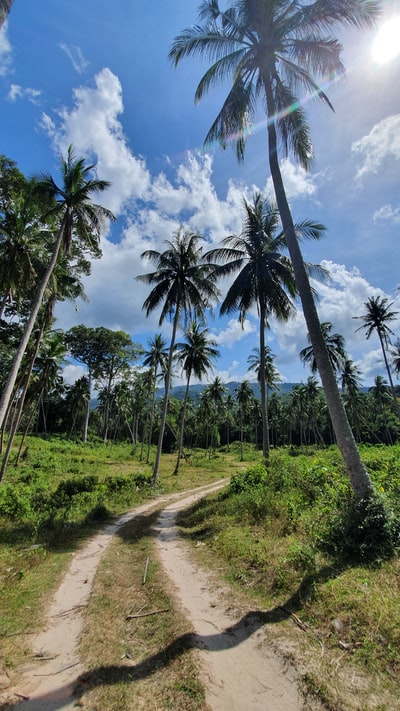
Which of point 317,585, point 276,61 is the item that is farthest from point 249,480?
point 276,61

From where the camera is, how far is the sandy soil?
2.89m

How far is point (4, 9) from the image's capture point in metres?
6.69

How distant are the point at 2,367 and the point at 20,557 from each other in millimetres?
22424

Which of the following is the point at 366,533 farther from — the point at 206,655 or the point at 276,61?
the point at 276,61

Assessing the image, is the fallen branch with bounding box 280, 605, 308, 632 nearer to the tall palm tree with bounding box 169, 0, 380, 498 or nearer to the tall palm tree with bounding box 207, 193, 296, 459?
the tall palm tree with bounding box 169, 0, 380, 498

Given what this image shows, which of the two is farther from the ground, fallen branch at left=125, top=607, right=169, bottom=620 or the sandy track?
the sandy track

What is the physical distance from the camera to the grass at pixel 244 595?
3.04 metres

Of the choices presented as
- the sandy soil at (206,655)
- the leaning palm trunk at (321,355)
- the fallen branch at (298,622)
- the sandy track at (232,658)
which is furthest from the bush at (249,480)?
the fallen branch at (298,622)

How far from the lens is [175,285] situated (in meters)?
20.1

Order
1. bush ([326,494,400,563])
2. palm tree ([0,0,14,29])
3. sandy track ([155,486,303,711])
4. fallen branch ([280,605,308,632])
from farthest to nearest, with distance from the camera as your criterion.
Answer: palm tree ([0,0,14,29]), bush ([326,494,400,563]), fallen branch ([280,605,308,632]), sandy track ([155,486,303,711])

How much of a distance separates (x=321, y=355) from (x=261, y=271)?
35.1 feet

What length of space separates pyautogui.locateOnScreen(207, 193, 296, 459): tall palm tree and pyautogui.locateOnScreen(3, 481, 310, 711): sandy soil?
11.5 meters

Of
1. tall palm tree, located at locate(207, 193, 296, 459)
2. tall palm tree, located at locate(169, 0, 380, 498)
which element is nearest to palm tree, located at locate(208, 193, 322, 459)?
tall palm tree, located at locate(207, 193, 296, 459)

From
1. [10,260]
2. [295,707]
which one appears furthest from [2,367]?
[295,707]
